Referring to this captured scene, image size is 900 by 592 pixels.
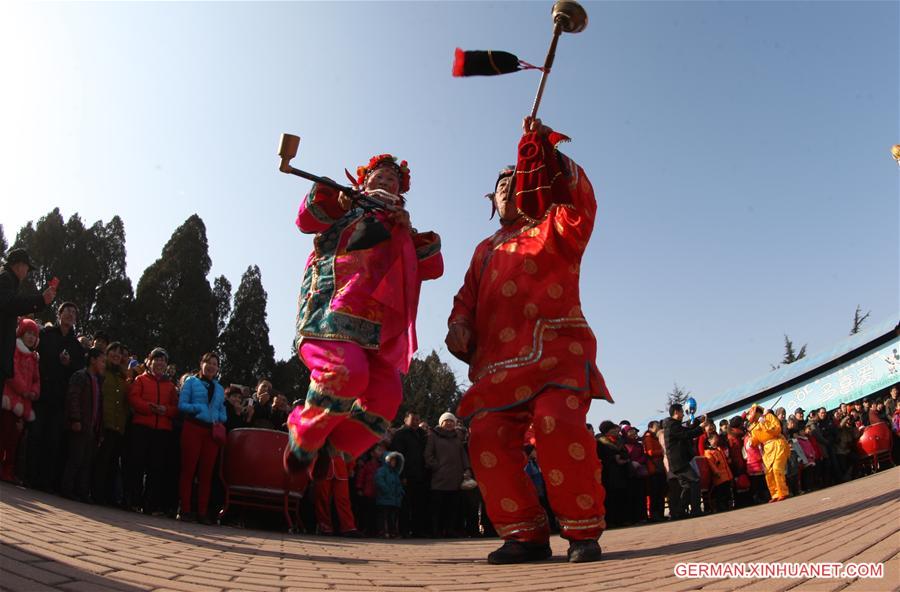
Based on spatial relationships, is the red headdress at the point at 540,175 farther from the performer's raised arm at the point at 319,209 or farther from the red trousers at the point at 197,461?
the red trousers at the point at 197,461

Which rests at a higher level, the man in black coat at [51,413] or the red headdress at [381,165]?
the red headdress at [381,165]

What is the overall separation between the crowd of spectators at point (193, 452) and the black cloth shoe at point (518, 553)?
100cm

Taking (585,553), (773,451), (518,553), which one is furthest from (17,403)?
(773,451)

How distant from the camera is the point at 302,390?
30.4m

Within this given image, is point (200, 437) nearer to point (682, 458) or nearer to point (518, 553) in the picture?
point (518, 553)

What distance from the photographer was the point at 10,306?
486 cm

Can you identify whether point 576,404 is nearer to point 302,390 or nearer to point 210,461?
point 210,461

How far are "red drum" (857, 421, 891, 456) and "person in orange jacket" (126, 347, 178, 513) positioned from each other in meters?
14.4

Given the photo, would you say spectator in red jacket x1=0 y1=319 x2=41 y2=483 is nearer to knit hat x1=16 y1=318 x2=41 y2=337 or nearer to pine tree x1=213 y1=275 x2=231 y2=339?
knit hat x1=16 y1=318 x2=41 y2=337

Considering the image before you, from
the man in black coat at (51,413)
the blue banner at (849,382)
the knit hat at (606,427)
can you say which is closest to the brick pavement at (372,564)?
the man in black coat at (51,413)

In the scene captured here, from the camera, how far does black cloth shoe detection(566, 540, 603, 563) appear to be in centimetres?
322

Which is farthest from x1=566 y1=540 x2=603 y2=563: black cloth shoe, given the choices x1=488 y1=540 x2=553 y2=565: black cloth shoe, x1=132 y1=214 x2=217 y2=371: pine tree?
x1=132 y1=214 x2=217 y2=371: pine tree

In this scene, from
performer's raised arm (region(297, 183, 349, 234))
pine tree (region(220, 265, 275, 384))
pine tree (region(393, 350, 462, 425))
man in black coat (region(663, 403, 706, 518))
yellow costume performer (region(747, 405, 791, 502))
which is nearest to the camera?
performer's raised arm (region(297, 183, 349, 234))

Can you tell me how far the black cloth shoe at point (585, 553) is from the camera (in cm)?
322
